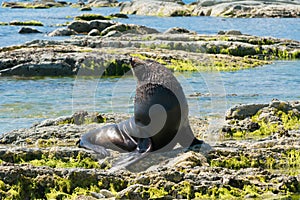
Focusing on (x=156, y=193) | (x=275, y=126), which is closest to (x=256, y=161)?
(x=156, y=193)

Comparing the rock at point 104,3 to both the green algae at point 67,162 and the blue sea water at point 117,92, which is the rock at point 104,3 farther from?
the green algae at point 67,162

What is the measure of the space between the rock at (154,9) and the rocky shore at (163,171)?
2425 inches

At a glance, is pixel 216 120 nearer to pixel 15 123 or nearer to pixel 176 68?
pixel 15 123

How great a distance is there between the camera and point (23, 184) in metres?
7.63

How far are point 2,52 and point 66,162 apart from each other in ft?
57.0

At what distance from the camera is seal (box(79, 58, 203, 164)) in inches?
373

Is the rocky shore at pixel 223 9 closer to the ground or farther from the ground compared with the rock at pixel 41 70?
closer to the ground

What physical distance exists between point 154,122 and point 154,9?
66.2m

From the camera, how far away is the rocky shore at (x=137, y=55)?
23.7m

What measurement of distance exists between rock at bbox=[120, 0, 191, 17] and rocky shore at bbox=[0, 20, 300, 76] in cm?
3749

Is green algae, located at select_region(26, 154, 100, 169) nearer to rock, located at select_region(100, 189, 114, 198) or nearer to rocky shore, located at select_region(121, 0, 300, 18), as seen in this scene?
rock, located at select_region(100, 189, 114, 198)

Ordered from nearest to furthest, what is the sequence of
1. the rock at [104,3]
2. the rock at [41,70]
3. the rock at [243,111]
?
the rock at [243,111], the rock at [41,70], the rock at [104,3]

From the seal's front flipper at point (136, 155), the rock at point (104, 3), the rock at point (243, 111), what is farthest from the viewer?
Result: the rock at point (104, 3)

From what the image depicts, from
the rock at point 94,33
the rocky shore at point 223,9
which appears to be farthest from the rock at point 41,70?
the rocky shore at point 223,9
